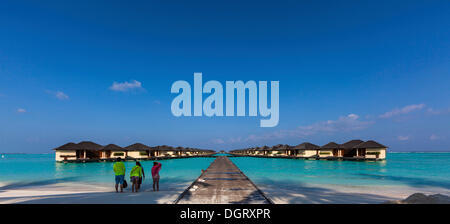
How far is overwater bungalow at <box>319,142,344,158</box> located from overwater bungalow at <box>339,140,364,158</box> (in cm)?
151

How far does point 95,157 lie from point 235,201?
190 ft

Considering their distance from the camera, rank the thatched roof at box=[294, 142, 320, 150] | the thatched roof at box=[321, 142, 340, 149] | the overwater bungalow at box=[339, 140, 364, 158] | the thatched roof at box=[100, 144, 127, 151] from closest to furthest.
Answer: the thatched roof at box=[100, 144, 127, 151]
the overwater bungalow at box=[339, 140, 364, 158]
the thatched roof at box=[321, 142, 340, 149]
the thatched roof at box=[294, 142, 320, 150]

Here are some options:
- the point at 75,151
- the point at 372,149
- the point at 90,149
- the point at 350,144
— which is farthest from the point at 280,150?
the point at 75,151

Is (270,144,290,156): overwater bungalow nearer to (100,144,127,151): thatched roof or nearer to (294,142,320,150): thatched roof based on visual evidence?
(294,142,320,150): thatched roof

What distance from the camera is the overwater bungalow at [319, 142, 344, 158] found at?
198 ft

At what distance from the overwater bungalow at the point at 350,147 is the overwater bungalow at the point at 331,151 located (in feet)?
4.96

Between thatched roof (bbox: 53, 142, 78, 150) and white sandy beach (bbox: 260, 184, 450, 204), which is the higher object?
white sandy beach (bbox: 260, 184, 450, 204)

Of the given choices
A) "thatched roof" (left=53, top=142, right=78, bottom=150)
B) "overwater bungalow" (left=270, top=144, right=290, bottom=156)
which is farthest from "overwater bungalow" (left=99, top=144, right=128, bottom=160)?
"overwater bungalow" (left=270, top=144, right=290, bottom=156)

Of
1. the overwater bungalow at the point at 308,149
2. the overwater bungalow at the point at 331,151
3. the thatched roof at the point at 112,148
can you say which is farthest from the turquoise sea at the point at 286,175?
the overwater bungalow at the point at 308,149

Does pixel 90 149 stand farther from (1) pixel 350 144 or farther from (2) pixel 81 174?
(1) pixel 350 144

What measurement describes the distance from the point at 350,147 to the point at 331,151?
5962 millimetres

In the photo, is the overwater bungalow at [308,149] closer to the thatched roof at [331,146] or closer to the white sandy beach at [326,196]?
the thatched roof at [331,146]

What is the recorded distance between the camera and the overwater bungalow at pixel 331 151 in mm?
60406

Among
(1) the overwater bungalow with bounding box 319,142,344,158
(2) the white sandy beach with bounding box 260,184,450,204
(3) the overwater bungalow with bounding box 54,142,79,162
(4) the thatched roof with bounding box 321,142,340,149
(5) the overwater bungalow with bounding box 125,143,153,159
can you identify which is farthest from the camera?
(1) the overwater bungalow with bounding box 319,142,344,158
